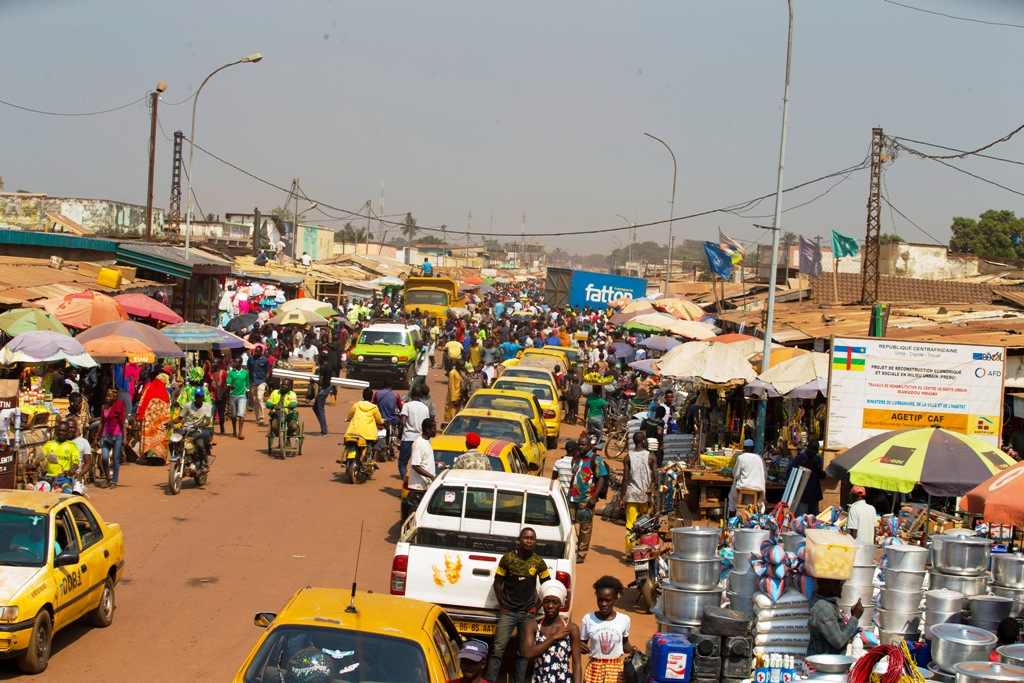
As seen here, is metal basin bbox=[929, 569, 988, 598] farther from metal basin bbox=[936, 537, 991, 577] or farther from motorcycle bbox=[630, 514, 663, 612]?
motorcycle bbox=[630, 514, 663, 612]

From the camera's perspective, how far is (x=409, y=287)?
45156mm

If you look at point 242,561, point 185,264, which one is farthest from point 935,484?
point 185,264

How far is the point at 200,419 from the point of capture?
1627cm

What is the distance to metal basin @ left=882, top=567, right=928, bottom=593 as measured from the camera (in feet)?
27.0

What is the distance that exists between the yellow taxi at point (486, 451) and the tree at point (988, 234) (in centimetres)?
5933

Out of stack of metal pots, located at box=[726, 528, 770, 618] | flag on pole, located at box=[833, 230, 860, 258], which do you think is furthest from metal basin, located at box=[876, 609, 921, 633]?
flag on pole, located at box=[833, 230, 860, 258]

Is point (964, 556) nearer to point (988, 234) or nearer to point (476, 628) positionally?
point (476, 628)

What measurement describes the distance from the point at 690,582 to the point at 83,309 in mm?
14425

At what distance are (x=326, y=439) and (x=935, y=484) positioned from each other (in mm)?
13981

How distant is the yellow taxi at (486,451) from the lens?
1298 centimetres

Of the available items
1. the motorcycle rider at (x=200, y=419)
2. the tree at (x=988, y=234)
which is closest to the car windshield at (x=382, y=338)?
the motorcycle rider at (x=200, y=419)

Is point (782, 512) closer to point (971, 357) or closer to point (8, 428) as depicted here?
point (971, 357)

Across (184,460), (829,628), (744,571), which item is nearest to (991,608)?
(829,628)

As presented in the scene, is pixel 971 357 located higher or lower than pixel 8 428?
higher
